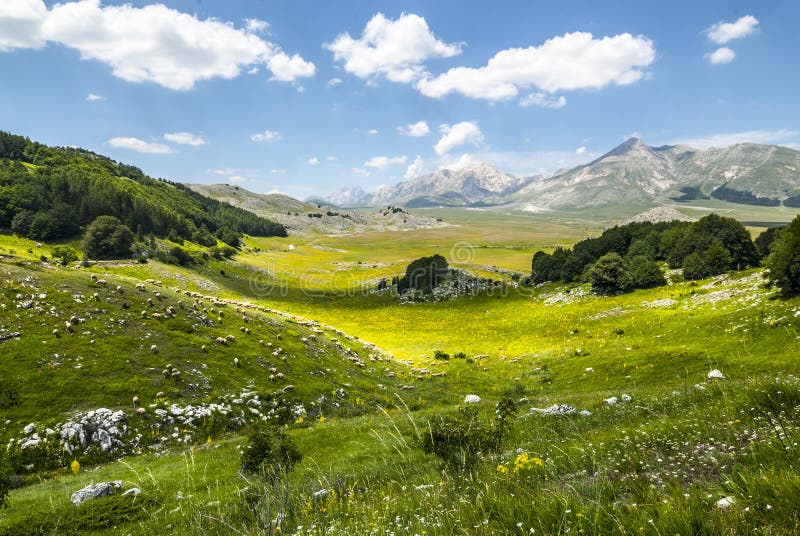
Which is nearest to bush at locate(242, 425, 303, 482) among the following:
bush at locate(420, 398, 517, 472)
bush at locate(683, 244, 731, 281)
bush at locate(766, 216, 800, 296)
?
bush at locate(420, 398, 517, 472)

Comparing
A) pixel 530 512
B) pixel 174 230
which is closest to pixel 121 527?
pixel 530 512

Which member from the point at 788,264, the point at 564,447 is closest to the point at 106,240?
the point at 564,447

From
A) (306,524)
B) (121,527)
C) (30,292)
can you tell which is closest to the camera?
(306,524)

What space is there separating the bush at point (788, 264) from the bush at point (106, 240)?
116338mm

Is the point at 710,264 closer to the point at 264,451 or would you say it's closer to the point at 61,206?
the point at 264,451

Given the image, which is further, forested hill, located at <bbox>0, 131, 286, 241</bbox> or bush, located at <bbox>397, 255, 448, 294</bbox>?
forested hill, located at <bbox>0, 131, 286, 241</bbox>

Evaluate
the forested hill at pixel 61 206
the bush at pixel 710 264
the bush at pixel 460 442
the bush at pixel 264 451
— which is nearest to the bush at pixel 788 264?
the bush at pixel 710 264

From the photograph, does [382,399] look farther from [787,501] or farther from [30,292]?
[787,501]

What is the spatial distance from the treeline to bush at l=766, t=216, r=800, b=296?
24.5m

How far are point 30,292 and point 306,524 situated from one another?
1094 inches

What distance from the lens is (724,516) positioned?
3369 mm

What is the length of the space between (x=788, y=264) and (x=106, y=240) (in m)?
118

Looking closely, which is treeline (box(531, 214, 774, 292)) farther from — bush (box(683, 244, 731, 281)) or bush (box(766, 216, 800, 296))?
bush (box(766, 216, 800, 296))

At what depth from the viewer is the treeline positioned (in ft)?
203
